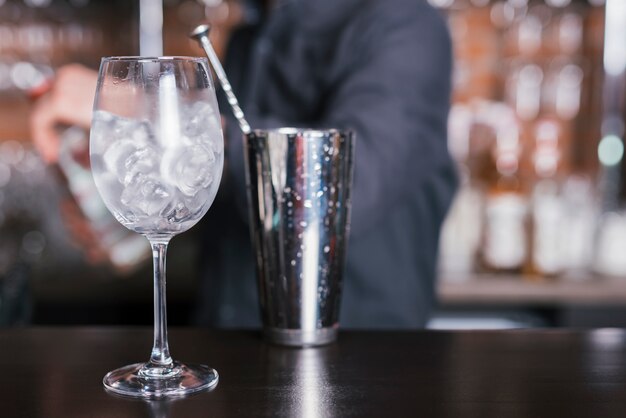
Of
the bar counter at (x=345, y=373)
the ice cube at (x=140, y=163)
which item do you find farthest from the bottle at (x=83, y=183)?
the ice cube at (x=140, y=163)

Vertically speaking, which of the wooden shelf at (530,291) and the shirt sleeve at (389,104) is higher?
the shirt sleeve at (389,104)

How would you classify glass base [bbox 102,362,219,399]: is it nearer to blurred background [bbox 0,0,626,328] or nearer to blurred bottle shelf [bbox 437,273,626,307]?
blurred background [bbox 0,0,626,328]

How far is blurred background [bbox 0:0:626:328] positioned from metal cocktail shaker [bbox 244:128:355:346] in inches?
28.2

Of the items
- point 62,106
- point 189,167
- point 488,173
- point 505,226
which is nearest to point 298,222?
point 189,167

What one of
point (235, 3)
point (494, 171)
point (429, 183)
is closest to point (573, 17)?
point (494, 171)

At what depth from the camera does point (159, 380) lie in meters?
0.60

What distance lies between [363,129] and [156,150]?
2.10 ft

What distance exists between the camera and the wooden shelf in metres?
2.16

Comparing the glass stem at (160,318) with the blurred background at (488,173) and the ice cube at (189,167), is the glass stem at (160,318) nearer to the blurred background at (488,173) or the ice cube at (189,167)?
the ice cube at (189,167)

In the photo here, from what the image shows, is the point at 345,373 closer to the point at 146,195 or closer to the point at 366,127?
the point at 146,195

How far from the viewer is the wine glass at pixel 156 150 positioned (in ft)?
1.97

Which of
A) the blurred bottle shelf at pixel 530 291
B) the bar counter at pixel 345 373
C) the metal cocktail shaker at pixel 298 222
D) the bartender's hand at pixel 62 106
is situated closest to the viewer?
the bar counter at pixel 345 373

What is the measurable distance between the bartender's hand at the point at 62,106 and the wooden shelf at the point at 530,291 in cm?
126

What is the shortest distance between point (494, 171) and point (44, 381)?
2.01m
